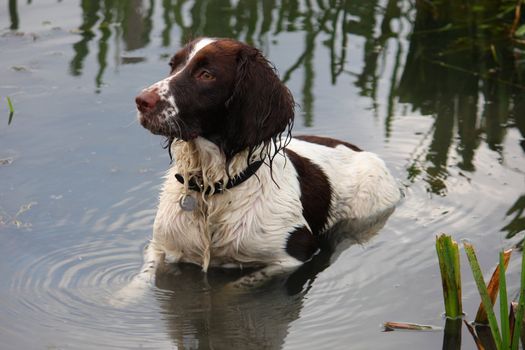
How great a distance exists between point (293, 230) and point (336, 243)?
714 millimetres

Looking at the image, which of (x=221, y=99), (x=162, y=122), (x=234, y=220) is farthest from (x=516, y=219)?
(x=162, y=122)

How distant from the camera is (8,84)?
8906 millimetres

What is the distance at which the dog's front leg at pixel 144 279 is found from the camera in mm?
5883

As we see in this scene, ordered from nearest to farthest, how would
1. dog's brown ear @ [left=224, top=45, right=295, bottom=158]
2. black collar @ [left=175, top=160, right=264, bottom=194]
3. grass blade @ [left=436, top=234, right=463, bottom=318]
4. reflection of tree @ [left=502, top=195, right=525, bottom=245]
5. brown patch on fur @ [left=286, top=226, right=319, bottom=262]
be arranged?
grass blade @ [left=436, top=234, right=463, bottom=318]
dog's brown ear @ [left=224, top=45, right=295, bottom=158]
black collar @ [left=175, top=160, right=264, bottom=194]
brown patch on fur @ [left=286, top=226, right=319, bottom=262]
reflection of tree @ [left=502, top=195, right=525, bottom=245]

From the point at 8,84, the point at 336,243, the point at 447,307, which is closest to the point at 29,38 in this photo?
the point at 8,84

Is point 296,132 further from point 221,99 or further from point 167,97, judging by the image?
point 167,97

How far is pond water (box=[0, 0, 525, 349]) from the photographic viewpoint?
18.7 feet

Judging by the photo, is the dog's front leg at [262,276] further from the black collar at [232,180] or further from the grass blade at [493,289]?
the grass blade at [493,289]

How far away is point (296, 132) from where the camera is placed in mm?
8328

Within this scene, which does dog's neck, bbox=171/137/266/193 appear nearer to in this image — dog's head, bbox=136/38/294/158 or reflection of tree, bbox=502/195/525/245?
dog's head, bbox=136/38/294/158

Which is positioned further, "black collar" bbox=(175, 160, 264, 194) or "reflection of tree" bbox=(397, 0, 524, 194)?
"reflection of tree" bbox=(397, 0, 524, 194)

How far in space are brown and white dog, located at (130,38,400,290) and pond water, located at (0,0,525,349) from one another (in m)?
0.20

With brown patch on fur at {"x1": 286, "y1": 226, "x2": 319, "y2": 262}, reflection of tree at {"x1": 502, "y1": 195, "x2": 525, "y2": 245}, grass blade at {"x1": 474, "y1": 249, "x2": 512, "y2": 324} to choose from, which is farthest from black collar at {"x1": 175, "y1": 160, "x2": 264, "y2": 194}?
reflection of tree at {"x1": 502, "y1": 195, "x2": 525, "y2": 245}

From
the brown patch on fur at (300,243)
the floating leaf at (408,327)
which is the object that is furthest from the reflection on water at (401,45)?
the floating leaf at (408,327)
